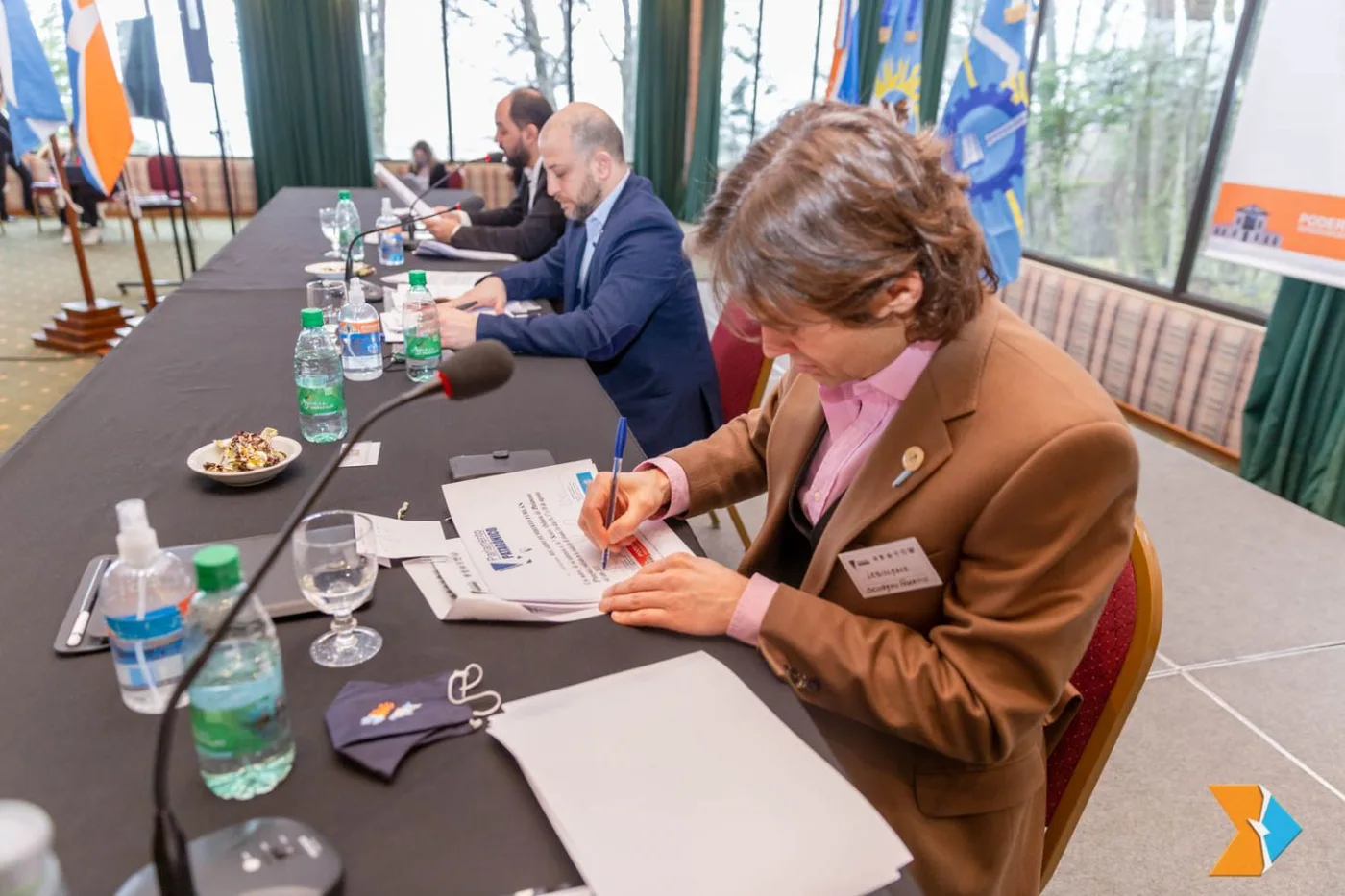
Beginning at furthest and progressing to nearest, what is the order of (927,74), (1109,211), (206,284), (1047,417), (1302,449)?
(927,74), (1109,211), (1302,449), (206,284), (1047,417)

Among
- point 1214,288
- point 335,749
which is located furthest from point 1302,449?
point 335,749

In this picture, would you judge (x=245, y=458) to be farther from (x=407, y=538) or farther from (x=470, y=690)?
(x=470, y=690)

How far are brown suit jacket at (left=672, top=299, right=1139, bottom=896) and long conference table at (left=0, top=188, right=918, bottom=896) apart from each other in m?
0.11

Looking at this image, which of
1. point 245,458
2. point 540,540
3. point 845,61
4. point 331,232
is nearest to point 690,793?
point 540,540

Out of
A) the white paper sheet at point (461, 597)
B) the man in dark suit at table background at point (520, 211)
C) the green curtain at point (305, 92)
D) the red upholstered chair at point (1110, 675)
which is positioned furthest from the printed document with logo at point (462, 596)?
the green curtain at point (305, 92)

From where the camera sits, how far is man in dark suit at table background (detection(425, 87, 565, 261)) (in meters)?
3.15

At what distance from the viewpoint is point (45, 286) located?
5184mm

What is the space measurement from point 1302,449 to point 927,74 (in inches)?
141

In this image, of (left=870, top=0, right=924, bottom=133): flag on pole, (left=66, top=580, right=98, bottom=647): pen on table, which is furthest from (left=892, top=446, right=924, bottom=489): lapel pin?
(left=870, top=0, right=924, bottom=133): flag on pole

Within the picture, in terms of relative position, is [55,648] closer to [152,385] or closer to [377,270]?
[152,385]

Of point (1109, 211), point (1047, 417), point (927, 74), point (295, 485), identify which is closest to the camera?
point (1047, 417)

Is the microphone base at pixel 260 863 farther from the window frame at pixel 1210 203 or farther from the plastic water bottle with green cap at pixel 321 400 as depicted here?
the window frame at pixel 1210 203

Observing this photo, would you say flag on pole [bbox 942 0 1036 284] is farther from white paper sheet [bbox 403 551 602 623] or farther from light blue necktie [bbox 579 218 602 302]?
white paper sheet [bbox 403 551 602 623]

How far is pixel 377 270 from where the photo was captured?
2.76 meters
